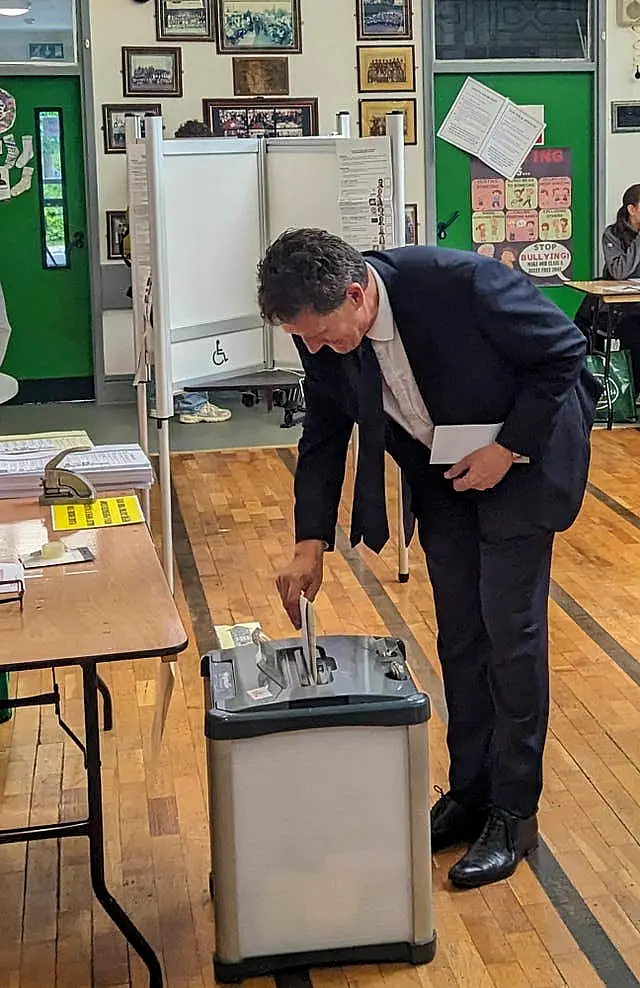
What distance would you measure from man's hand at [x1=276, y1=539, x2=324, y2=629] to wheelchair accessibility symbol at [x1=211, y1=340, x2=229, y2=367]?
6.29 feet

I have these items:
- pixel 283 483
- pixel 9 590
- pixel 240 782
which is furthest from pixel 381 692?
pixel 283 483

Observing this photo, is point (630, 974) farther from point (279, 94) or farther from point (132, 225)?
point (279, 94)

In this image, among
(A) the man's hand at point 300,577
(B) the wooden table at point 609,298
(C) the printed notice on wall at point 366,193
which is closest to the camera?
(A) the man's hand at point 300,577

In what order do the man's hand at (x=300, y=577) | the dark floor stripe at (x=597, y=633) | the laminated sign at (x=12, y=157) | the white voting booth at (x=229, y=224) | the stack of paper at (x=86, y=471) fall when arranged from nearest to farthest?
1. the man's hand at (x=300, y=577)
2. the stack of paper at (x=86, y=471)
3. the dark floor stripe at (x=597, y=633)
4. the white voting booth at (x=229, y=224)
5. the laminated sign at (x=12, y=157)

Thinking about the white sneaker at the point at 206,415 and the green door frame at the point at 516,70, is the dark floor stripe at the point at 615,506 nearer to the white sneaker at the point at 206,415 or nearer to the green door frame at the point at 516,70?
the white sneaker at the point at 206,415

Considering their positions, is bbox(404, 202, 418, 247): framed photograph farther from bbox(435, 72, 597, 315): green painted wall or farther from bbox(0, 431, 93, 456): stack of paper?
bbox(0, 431, 93, 456): stack of paper

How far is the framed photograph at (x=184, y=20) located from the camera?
26.7 ft

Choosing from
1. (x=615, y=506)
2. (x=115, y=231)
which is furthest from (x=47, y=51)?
(x=615, y=506)

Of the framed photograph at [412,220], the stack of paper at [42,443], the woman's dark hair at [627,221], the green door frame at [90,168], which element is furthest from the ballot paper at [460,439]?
the framed photograph at [412,220]

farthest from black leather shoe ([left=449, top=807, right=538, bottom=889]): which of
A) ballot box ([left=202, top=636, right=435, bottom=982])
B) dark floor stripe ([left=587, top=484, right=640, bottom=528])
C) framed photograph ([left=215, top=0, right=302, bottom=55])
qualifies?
framed photograph ([left=215, top=0, right=302, bottom=55])

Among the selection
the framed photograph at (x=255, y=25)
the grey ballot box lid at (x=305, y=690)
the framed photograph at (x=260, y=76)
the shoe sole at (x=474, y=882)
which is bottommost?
the shoe sole at (x=474, y=882)

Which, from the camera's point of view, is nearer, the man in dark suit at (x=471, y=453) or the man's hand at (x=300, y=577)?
the man in dark suit at (x=471, y=453)

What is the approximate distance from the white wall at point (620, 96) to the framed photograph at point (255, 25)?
79.4 inches

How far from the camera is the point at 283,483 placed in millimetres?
6238
